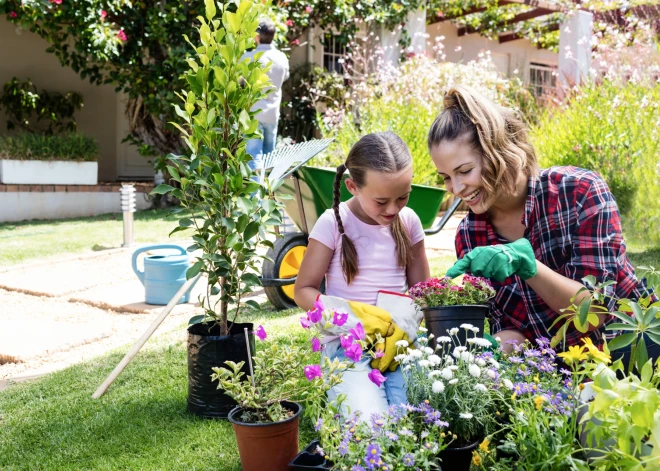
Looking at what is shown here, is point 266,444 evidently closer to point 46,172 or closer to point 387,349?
point 387,349

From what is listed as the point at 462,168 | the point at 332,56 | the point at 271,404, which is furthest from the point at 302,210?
the point at 332,56

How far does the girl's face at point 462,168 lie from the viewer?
1.83 m

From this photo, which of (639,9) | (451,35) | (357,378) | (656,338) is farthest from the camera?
(451,35)

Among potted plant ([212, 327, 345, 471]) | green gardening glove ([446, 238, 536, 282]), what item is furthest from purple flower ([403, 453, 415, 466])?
green gardening glove ([446, 238, 536, 282])

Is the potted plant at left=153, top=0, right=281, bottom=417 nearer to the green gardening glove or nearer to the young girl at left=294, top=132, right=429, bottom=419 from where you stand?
the young girl at left=294, top=132, right=429, bottom=419

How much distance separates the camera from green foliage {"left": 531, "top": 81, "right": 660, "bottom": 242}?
4.70 meters

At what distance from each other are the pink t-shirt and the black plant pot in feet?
1.20

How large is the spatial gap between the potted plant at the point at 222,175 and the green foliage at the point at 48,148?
6032mm

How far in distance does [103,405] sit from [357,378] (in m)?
0.97

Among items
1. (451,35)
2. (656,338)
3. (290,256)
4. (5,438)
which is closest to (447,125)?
(656,338)

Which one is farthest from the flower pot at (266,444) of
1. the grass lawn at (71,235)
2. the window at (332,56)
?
the window at (332,56)

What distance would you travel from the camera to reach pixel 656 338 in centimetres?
116

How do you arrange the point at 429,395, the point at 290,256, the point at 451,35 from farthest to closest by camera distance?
the point at 451,35 < the point at 290,256 < the point at 429,395

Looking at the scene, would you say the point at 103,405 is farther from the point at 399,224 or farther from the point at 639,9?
the point at 639,9
